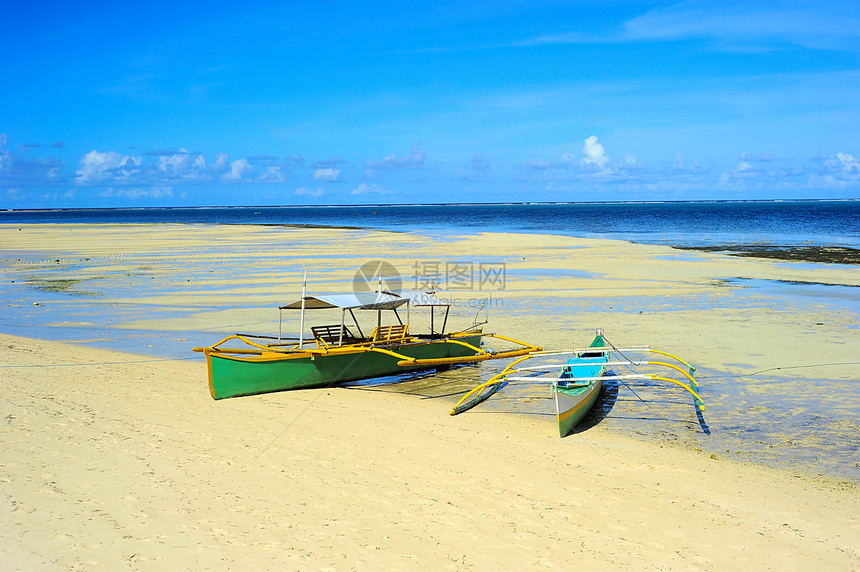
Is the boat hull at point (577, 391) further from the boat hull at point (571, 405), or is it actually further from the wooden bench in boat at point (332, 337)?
the wooden bench in boat at point (332, 337)

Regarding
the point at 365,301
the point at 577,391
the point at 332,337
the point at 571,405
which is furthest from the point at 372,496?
the point at 332,337

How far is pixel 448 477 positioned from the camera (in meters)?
7.13

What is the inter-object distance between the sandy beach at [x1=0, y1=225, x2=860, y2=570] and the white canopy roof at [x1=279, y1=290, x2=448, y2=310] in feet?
5.40

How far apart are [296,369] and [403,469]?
3.96 m

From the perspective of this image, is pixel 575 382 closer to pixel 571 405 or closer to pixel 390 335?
pixel 571 405

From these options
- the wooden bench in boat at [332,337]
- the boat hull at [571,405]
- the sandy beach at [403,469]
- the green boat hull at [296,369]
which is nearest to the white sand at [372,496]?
the sandy beach at [403,469]

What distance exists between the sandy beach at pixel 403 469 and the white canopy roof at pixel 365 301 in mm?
1646

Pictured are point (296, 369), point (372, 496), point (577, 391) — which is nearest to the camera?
point (372, 496)

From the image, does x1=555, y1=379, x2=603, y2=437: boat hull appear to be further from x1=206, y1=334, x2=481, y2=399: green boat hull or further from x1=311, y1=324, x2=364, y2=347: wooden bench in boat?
x1=311, y1=324, x2=364, y2=347: wooden bench in boat

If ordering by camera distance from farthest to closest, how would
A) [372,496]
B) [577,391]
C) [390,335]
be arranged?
1. [390,335]
2. [577,391]
3. [372,496]

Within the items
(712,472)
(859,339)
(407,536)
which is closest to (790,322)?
(859,339)

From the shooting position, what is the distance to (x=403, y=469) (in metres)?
7.32

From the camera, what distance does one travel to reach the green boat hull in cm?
999

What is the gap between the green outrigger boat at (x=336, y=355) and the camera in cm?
1015
